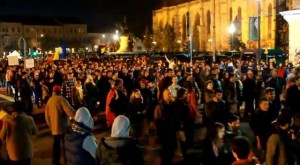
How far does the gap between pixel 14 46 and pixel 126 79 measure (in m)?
103

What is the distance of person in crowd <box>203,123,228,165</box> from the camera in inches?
251

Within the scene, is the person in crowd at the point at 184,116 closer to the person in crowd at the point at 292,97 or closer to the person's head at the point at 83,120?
the person in crowd at the point at 292,97

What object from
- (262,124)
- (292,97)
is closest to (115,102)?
(262,124)

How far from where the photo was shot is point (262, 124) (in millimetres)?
8117

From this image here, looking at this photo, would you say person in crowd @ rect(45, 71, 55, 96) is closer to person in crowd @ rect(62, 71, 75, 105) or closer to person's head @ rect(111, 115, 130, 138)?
person in crowd @ rect(62, 71, 75, 105)

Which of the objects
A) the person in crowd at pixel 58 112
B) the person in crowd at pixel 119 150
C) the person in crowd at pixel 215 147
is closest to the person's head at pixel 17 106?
the person in crowd at pixel 58 112

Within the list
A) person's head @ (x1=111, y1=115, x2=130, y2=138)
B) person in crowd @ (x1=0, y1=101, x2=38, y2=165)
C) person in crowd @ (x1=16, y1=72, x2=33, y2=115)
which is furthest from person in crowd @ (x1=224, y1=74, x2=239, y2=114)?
person's head @ (x1=111, y1=115, x2=130, y2=138)

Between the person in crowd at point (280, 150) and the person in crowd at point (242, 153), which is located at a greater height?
the person in crowd at point (242, 153)

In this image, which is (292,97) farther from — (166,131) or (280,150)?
(280,150)

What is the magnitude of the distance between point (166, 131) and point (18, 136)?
2.70 m

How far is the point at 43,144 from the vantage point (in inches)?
488

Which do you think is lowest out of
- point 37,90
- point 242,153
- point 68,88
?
point 37,90

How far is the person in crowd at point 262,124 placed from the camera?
809 cm

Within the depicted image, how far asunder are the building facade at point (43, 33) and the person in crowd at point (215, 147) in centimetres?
10806
